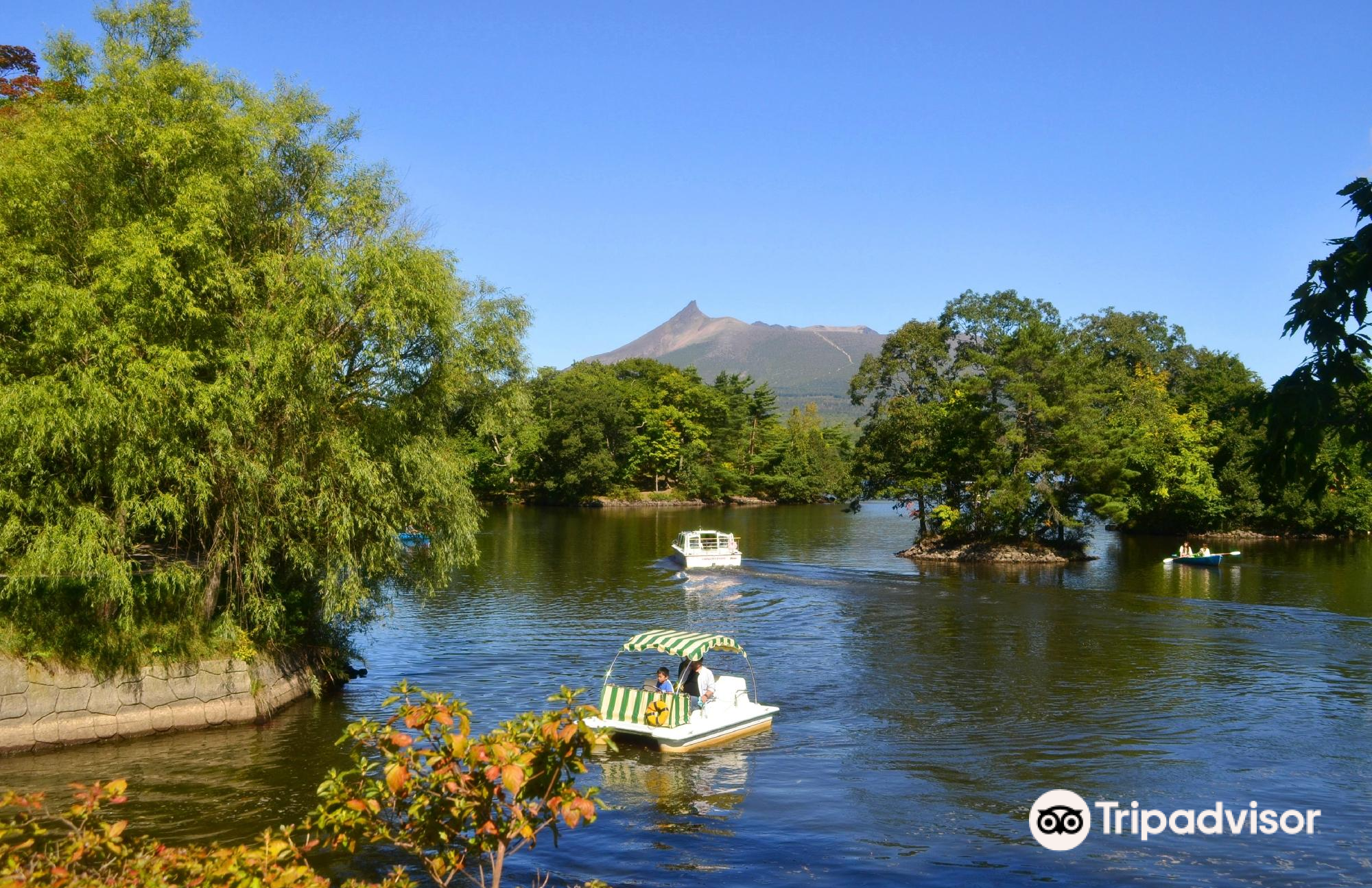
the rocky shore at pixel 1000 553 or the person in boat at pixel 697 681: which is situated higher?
the rocky shore at pixel 1000 553

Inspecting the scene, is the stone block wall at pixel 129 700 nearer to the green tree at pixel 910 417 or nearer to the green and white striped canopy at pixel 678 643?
the green and white striped canopy at pixel 678 643

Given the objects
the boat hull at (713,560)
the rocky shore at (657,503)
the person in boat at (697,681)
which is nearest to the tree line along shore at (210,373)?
the person in boat at (697,681)

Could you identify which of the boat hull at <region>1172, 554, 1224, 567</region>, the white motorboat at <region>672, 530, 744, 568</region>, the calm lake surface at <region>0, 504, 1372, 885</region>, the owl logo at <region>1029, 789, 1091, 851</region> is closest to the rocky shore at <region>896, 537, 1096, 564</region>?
the boat hull at <region>1172, 554, 1224, 567</region>

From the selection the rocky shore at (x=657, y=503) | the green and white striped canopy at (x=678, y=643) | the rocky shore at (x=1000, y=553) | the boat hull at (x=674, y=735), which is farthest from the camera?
the rocky shore at (x=657, y=503)

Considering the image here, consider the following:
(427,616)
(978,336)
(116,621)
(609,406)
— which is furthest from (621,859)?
(609,406)

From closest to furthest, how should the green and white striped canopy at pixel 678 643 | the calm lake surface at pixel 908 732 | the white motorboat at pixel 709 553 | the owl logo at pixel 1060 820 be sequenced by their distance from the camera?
the calm lake surface at pixel 908 732, the owl logo at pixel 1060 820, the green and white striped canopy at pixel 678 643, the white motorboat at pixel 709 553

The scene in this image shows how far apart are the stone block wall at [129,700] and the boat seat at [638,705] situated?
8190 millimetres

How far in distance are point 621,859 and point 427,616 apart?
24.6 m

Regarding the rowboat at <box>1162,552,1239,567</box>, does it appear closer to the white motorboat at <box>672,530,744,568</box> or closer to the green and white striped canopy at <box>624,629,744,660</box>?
the white motorboat at <box>672,530,744,568</box>

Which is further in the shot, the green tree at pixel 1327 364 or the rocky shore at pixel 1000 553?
the rocky shore at pixel 1000 553

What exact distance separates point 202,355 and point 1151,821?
68.3ft

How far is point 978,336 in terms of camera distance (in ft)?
217

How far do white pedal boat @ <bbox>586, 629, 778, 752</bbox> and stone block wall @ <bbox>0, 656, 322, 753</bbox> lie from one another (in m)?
7.94

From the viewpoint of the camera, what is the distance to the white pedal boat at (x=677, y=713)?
21938 millimetres
